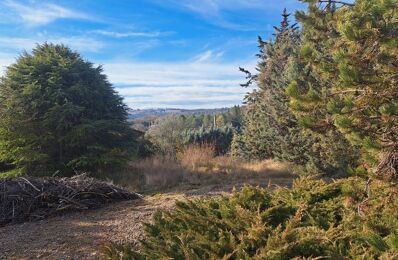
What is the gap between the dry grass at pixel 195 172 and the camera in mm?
8508

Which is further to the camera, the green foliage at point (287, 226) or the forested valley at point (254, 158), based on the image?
the forested valley at point (254, 158)

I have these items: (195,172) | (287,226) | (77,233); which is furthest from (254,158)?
(287,226)

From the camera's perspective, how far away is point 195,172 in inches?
372

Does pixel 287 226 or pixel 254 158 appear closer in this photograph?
pixel 287 226

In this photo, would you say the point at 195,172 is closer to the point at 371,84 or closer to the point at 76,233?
the point at 76,233

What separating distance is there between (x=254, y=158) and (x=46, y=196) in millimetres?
9417

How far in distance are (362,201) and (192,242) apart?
1.38 metres

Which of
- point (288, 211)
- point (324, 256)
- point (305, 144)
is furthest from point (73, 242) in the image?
point (305, 144)

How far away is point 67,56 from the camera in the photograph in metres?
9.84

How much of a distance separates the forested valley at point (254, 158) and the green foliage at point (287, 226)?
0.03 feet

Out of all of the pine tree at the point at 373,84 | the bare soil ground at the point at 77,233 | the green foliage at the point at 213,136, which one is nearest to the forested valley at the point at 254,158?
the pine tree at the point at 373,84

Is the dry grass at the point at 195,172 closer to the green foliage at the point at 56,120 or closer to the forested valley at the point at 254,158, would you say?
the forested valley at the point at 254,158

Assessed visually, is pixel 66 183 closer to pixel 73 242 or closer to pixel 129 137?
pixel 73 242

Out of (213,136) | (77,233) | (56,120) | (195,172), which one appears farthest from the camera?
(213,136)
